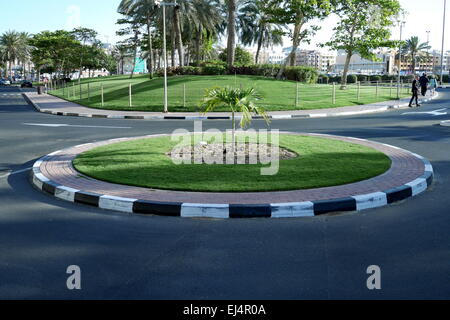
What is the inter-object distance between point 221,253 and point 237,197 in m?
1.73

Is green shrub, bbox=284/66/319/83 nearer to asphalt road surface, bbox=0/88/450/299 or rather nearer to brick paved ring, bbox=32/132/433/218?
brick paved ring, bbox=32/132/433/218

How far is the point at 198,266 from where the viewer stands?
13.3 feet

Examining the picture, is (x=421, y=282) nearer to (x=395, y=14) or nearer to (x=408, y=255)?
(x=408, y=255)

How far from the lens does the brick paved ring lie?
5.59 metres

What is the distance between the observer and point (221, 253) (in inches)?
172

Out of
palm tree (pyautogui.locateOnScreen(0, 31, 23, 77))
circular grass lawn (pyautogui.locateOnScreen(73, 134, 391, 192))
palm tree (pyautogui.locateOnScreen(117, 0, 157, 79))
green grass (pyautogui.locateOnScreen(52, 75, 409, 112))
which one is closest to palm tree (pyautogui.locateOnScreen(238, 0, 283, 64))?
palm tree (pyautogui.locateOnScreen(117, 0, 157, 79))

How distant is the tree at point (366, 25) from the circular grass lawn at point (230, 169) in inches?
986

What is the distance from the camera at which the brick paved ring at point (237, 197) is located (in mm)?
5590

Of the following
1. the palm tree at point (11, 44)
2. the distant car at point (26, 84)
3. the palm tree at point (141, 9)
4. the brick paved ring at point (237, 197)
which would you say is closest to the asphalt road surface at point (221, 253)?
the brick paved ring at point (237, 197)

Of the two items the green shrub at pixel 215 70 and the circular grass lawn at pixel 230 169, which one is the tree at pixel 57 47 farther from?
the circular grass lawn at pixel 230 169

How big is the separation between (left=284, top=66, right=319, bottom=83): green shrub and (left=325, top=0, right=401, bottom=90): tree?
282 centimetres

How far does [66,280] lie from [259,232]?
2142 millimetres

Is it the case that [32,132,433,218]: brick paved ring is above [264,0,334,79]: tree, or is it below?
below
